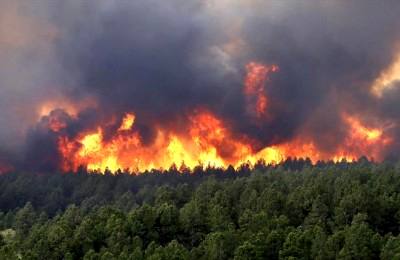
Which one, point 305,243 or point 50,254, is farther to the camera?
point 50,254

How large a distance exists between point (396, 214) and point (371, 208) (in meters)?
7.51

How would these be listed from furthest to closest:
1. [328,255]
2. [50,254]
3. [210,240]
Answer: [50,254], [210,240], [328,255]

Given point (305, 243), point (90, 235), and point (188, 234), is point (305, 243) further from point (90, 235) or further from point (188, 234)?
point (90, 235)

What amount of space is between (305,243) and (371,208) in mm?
41133

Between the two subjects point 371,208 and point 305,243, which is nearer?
point 305,243

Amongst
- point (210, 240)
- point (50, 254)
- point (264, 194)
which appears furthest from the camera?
point (264, 194)

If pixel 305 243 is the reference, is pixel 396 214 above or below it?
above

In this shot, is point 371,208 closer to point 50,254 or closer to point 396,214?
point 396,214

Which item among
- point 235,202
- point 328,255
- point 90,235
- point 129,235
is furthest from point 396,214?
point 90,235

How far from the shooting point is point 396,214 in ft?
527

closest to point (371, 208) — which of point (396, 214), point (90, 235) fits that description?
point (396, 214)

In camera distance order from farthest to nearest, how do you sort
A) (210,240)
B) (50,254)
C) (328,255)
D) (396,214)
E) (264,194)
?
(264,194)
(396,214)
(50,254)
(210,240)
(328,255)

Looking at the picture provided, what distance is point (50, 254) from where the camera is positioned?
490ft

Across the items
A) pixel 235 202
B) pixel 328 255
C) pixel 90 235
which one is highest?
pixel 235 202
